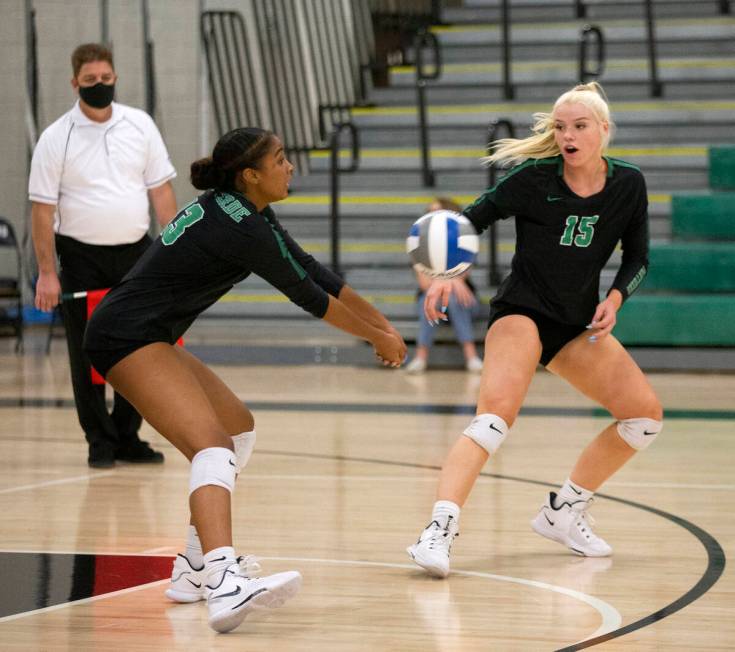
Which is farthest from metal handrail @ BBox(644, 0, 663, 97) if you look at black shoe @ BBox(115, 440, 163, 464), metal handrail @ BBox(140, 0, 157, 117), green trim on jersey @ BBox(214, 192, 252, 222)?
green trim on jersey @ BBox(214, 192, 252, 222)

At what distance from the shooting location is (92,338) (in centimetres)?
361

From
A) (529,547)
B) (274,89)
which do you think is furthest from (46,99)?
(529,547)

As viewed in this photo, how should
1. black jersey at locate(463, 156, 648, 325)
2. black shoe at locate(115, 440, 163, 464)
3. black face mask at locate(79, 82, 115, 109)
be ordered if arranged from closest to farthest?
1. black jersey at locate(463, 156, 648, 325)
2. black face mask at locate(79, 82, 115, 109)
3. black shoe at locate(115, 440, 163, 464)

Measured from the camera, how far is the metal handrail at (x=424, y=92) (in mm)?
11008

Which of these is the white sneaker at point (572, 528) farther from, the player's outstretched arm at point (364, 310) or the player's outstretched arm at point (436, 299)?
the player's outstretched arm at point (364, 310)

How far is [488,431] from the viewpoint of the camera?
13.1 feet

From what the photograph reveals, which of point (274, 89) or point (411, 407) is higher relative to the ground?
point (274, 89)

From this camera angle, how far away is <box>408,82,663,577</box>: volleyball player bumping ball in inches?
158

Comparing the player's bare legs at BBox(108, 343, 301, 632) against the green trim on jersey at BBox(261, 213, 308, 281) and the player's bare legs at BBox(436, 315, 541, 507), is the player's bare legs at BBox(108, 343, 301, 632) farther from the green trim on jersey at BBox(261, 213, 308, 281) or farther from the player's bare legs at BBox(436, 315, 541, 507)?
the player's bare legs at BBox(436, 315, 541, 507)

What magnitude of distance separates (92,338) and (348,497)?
1.78 meters

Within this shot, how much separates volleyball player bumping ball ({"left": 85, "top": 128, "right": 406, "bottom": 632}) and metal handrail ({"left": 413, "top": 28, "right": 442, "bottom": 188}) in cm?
741

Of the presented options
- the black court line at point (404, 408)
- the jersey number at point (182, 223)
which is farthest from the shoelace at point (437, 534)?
the black court line at point (404, 408)

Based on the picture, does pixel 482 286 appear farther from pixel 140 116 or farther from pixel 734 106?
pixel 140 116

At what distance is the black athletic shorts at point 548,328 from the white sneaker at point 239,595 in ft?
3.71
